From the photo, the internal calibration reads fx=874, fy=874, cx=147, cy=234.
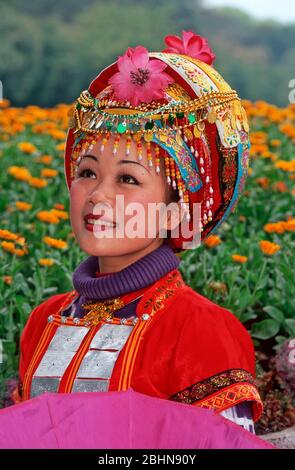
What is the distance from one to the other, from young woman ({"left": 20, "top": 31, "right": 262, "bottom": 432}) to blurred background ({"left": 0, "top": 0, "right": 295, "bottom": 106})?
51.1 ft

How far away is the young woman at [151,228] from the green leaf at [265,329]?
3.44ft

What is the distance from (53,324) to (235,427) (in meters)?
0.97

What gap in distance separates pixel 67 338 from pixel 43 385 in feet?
0.48

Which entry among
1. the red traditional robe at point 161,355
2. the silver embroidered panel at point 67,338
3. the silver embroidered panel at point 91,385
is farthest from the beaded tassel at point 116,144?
the silver embroidered panel at point 91,385

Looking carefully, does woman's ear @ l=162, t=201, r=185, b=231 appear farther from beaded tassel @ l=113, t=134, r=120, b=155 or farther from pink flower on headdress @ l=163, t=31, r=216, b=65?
pink flower on headdress @ l=163, t=31, r=216, b=65

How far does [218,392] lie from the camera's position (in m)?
2.24

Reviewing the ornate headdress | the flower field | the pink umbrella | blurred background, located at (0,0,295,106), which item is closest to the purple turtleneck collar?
the ornate headdress

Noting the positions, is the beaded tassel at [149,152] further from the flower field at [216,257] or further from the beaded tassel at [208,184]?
the flower field at [216,257]

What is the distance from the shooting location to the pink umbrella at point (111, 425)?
5.64 ft

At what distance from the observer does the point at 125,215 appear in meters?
2.35

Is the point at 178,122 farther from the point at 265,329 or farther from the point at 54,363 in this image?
the point at 265,329

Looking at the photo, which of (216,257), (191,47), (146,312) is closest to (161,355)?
(146,312)

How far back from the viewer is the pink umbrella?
1.72 m
